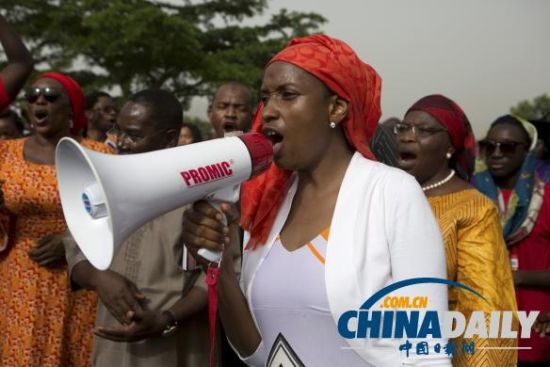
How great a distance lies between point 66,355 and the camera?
152 inches

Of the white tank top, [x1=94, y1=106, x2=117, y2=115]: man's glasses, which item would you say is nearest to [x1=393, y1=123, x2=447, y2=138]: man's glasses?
the white tank top

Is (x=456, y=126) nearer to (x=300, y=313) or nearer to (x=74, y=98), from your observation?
(x=300, y=313)

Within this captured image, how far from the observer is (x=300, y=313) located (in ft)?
6.76

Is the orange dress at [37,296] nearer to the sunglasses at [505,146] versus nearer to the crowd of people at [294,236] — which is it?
the crowd of people at [294,236]

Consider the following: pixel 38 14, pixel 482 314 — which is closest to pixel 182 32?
pixel 38 14

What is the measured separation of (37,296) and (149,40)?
2662 cm

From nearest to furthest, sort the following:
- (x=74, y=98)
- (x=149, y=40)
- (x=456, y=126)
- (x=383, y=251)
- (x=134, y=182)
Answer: (x=134, y=182) < (x=383, y=251) < (x=456, y=126) < (x=74, y=98) < (x=149, y=40)

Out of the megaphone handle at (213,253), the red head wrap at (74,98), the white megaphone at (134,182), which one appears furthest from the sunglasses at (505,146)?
the megaphone handle at (213,253)

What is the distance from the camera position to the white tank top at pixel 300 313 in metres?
2.03

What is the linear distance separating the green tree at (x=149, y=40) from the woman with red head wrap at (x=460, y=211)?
25.2m

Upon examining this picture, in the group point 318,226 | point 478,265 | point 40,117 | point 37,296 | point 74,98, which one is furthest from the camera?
point 74,98

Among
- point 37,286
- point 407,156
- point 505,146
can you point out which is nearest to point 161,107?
point 37,286

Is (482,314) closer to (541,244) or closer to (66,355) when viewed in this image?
(541,244)

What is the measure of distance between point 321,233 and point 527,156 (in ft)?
10.2
